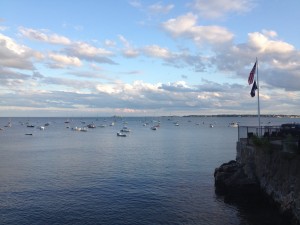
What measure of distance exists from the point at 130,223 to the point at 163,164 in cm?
2953

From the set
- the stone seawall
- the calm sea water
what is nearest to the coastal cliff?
the stone seawall

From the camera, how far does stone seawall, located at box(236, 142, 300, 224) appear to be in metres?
24.8

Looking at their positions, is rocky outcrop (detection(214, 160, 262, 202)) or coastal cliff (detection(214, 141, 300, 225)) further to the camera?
rocky outcrop (detection(214, 160, 262, 202))

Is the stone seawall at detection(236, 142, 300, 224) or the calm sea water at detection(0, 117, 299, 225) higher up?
the stone seawall at detection(236, 142, 300, 224)

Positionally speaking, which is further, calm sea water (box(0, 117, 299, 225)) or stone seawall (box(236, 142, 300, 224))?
calm sea water (box(0, 117, 299, 225))

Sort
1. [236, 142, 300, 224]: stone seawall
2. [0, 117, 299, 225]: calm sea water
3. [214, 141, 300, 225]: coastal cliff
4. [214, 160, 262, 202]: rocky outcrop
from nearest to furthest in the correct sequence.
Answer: [236, 142, 300, 224]: stone seawall, [214, 141, 300, 225]: coastal cliff, [0, 117, 299, 225]: calm sea water, [214, 160, 262, 202]: rocky outcrop

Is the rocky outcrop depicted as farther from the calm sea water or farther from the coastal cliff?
the calm sea water

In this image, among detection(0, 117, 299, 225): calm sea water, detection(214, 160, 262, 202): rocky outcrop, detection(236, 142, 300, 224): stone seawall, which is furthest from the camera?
detection(214, 160, 262, 202): rocky outcrop

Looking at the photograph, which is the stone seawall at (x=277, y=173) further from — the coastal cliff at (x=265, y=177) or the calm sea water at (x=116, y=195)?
the calm sea water at (x=116, y=195)

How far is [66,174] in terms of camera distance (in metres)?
47.3

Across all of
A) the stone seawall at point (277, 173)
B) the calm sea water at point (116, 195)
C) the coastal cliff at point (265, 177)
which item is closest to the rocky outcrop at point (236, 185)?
the coastal cliff at point (265, 177)

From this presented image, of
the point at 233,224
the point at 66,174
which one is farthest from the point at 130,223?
the point at 66,174

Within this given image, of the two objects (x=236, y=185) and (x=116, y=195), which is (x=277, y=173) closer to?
(x=236, y=185)

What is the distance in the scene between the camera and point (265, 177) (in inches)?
1235
